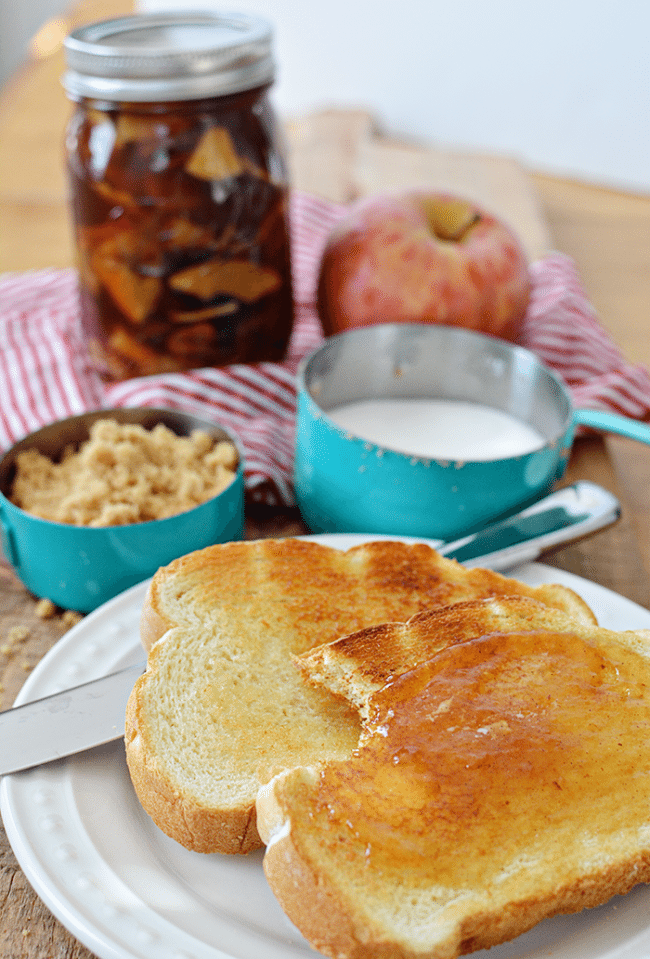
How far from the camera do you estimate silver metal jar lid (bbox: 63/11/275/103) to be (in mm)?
1282

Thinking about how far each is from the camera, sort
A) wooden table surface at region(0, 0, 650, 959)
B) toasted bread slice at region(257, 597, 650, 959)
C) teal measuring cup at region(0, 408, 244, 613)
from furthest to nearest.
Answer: wooden table surface at region(0, 0, 650, 959) → teal measuring cup at region(0, 408, 244, 613) → toasted bread slice at region(257, 597, 650, 959)

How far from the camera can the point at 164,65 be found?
1.28 m

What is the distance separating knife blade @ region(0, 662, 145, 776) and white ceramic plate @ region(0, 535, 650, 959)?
0.02m

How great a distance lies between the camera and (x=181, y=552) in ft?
3.76

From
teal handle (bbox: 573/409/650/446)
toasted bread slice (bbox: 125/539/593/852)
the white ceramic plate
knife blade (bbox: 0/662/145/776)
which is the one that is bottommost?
the white ceramic plate

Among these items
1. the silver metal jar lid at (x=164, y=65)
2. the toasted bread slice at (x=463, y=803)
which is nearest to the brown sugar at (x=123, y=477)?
the toasted bread slice at (x=463, y=803)

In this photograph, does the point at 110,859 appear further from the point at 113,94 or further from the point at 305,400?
the point at 113,94

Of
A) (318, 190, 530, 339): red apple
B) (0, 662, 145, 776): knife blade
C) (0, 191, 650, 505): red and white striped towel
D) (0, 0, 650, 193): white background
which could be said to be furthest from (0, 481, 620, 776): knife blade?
(0, 0, 650, 193): white background

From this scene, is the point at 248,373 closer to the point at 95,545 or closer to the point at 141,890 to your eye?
the point at 95,545

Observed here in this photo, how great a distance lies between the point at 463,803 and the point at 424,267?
3.37ft

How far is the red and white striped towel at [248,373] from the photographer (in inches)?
57.7

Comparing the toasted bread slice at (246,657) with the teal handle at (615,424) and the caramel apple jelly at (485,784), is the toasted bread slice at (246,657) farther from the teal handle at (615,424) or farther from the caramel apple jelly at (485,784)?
the teal handle at (615,424)

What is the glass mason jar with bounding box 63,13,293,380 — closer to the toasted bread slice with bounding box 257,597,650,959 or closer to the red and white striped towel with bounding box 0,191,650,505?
the red and white striped towel with bounding box 0,191,650,505

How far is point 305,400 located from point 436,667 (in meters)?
0.53
